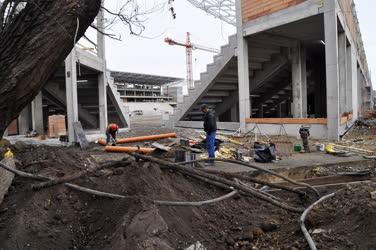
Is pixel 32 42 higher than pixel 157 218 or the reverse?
higher

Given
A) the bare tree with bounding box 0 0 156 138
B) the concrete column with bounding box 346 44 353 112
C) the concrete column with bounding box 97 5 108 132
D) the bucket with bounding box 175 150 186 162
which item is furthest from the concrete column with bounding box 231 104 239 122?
the bare tree with bounding box 0 0 156 138

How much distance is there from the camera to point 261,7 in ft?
48.7

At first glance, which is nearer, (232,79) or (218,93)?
(232,79)

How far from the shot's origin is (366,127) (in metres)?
17.8

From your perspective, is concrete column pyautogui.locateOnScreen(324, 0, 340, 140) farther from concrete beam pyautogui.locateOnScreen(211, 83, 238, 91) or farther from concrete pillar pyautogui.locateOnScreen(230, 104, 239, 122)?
concrete pillar pyautogui.locateOnScreen(230, 104, 239, 122)

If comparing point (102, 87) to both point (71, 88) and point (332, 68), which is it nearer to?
point (71, 88)

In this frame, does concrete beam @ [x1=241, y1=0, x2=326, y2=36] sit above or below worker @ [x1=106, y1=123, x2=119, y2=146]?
above

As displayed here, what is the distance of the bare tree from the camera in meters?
3.44

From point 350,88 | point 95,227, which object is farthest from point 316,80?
point 95,227

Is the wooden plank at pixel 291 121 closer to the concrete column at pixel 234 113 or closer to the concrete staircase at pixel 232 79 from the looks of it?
the concrete staircase at pixel 232 79

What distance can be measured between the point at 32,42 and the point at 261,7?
13.0 meters

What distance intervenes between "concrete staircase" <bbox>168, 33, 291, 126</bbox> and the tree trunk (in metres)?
13.0

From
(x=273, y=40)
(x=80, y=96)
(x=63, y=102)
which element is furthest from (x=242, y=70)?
(x=63, y=102)

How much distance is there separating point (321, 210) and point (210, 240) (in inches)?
59.7
